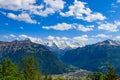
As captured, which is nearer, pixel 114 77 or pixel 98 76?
pixel 114 77

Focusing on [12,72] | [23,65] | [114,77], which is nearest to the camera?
[114,77]

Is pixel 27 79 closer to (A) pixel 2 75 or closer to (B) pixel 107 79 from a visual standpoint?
(A) pixel 2 75

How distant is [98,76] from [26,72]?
178ft

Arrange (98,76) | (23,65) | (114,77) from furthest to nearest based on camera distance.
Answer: (98,76)
(23,65)
(114,77)

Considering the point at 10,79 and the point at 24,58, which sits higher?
the point at 24,58

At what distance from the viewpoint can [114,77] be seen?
101938 millimetres

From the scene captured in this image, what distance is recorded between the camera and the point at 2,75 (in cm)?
10331

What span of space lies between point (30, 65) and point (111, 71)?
206ft

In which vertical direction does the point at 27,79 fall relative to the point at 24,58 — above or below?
below

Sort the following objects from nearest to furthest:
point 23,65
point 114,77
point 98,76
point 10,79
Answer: point 10,79
point 114,77
point 23,65
point 98,76

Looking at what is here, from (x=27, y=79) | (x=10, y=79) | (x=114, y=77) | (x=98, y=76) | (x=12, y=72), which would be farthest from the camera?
(x=98, y=76)

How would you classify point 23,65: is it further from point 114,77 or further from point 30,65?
point 114,77

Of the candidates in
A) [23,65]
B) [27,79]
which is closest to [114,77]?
[27,79]

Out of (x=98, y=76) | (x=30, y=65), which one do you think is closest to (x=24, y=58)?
(x=30, y=65)
